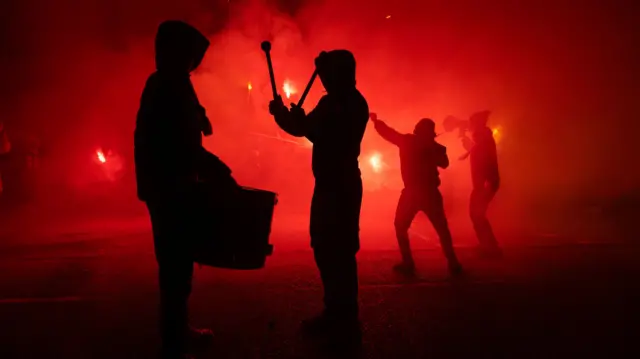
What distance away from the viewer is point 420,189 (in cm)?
449

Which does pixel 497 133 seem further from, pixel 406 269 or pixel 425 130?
pixel 406 269

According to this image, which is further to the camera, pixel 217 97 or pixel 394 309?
pixel 217 97

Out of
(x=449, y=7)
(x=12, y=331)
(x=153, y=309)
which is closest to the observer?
(x=12, y=331)

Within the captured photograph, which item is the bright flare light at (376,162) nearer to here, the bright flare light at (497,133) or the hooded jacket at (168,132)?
the bright flare light at (497,133)

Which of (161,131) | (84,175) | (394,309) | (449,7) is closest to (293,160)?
(449,7)

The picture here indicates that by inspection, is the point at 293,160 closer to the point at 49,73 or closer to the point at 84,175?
the point at 84,175

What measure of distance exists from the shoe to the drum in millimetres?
2459

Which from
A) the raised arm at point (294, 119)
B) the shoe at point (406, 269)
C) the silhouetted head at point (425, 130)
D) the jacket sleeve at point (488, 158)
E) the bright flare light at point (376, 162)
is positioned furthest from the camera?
the bright flare light at point (376, 162)

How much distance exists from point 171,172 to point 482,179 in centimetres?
485

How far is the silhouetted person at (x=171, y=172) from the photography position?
2219mm

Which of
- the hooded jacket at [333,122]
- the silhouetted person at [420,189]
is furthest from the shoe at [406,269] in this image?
the hooded jacket at [333,122]

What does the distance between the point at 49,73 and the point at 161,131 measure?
13.4 metres

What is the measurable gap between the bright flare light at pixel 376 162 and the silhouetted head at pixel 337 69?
8.80 meters

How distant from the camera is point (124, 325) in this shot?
292 centimetres
